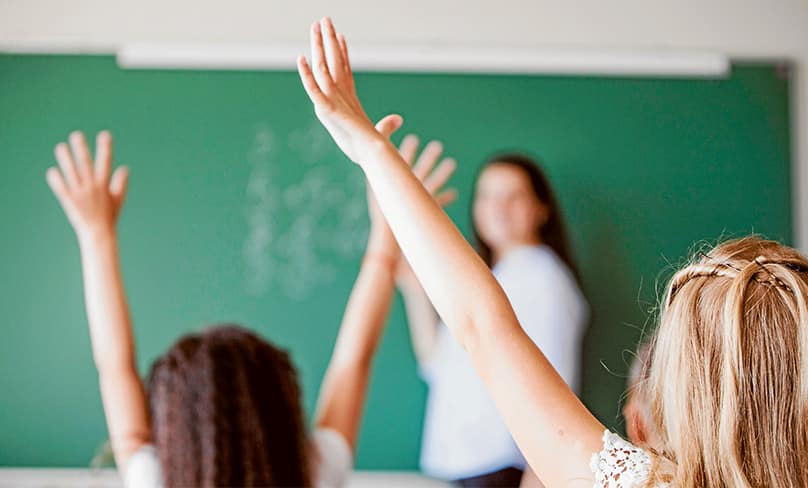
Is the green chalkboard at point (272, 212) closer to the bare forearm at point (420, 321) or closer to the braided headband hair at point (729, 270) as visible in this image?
the bare forearm at point (420, 321)

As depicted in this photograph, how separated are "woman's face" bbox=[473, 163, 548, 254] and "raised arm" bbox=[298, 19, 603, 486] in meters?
1.79

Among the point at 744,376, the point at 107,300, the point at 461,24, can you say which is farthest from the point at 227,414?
the point at 461,24

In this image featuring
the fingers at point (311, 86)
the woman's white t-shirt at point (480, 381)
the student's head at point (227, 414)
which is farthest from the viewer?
the woman's white t-shirt at point (480, 381)

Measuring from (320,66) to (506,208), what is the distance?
1813mm

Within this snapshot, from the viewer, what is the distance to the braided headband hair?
874 millimetres

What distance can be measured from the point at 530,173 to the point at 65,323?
1.66m

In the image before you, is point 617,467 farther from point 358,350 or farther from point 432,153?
point 432,153

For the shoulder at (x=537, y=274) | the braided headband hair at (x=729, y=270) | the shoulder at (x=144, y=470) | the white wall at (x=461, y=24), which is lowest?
the shoulder at (x=144, y=470)

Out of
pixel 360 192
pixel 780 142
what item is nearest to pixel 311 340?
pixel 360 192

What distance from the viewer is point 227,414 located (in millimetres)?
1324

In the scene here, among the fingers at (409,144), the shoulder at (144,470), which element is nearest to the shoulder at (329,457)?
the shoulder at (144,470)

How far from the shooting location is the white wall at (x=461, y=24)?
2781mm

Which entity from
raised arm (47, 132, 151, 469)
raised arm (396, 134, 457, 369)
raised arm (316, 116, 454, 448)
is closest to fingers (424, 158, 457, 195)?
raised arm (396, 134, 457, 369)

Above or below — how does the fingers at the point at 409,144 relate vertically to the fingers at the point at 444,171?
above
